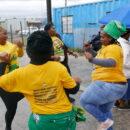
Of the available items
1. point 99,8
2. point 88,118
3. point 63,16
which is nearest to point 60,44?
point 88,118

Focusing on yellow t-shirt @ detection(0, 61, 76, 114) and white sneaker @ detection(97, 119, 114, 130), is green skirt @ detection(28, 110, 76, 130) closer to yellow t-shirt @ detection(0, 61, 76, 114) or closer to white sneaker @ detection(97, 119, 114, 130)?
yellow t-shirt @ detection(0, 61, 76, 114)

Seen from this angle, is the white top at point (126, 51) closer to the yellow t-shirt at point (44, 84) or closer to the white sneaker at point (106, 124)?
the white sneaker at point (106, 124)

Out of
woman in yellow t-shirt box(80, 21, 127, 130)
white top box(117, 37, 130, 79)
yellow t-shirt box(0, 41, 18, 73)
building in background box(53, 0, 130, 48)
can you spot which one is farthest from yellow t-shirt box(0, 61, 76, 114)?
building in background box(53, 0, 130, 48)

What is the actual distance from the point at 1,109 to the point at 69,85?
469 cm

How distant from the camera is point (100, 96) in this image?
548 cm

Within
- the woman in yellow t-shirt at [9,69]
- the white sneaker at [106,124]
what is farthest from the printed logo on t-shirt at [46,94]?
the woman in yellow t-shirt at [9,69]

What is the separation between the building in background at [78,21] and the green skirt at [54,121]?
525 inches

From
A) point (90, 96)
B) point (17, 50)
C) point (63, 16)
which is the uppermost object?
point (17, 50)

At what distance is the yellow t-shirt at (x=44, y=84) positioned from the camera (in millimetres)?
3785

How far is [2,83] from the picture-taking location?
3.85 meters

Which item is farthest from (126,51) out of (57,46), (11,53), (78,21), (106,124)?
(78,21)

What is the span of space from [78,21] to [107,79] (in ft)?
46.4

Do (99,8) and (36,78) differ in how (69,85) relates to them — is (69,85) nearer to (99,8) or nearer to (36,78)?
(36,78)

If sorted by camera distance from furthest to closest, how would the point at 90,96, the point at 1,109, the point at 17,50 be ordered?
the point at 1,109 → the point at 17,50 → the point at 90,96
